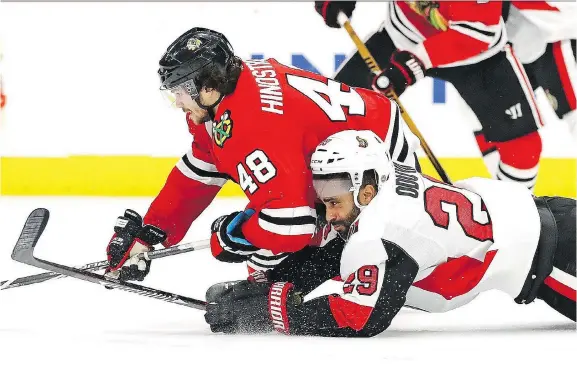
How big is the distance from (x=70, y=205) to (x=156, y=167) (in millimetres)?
484

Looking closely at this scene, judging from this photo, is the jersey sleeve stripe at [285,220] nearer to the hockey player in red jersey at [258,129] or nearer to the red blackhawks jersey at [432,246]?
the hockey player in red jersey at [258,129]

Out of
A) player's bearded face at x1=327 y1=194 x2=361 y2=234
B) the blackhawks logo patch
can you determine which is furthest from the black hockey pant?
the blackhawks logo patch

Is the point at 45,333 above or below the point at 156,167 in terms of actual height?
above

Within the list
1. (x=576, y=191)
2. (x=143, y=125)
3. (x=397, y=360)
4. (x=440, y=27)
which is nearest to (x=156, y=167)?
(x=143, y=125)

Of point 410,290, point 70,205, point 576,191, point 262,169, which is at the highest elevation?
point 262,169

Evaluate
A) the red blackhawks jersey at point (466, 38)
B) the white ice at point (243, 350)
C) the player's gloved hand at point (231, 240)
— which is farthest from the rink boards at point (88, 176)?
the player's gloved hand at point (231, 240)

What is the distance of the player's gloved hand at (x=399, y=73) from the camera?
4.44 metres

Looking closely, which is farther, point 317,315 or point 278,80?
point 278,80

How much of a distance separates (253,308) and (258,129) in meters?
0.44

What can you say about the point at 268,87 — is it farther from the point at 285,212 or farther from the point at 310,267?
the point at 310,267

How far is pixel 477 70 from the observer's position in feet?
15.3

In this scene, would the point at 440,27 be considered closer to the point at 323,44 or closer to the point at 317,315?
the point at 323,44

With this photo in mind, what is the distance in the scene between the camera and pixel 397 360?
2.43 m

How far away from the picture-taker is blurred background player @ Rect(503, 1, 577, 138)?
15.4 ft
